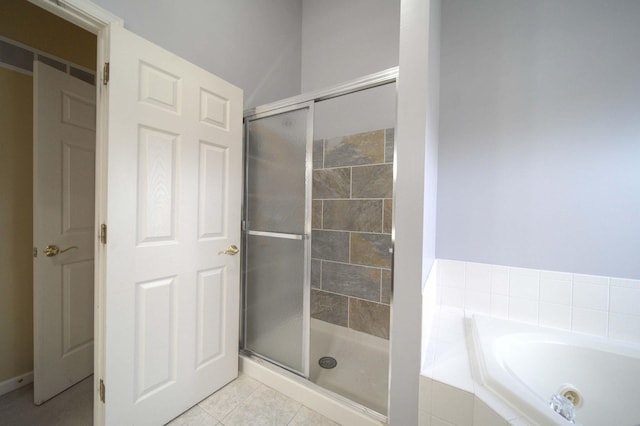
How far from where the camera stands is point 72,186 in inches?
60.0

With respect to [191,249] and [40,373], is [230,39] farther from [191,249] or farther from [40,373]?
[40,373]

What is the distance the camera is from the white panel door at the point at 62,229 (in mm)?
1365

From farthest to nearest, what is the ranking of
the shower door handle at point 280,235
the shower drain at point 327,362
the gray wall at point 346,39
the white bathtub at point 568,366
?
the gray wall at point 346,39 → the shower drain at point 327,362 → the shower door handle at point 280,235 → the white bathtub at point 568,366

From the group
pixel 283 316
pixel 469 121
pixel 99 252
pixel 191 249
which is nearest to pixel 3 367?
pixel 99 252

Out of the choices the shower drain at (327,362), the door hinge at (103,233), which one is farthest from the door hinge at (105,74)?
the shower drain at (327,362)

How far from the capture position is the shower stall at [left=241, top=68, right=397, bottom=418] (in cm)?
151

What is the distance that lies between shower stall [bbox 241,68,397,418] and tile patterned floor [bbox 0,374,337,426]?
0.18 metres

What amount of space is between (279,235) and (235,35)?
164 cm

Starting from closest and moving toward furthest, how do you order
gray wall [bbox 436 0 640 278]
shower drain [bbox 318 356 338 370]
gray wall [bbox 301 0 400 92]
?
gray wall [bbox 436 0 640 278] → shower drain [bbox 318 356 338 370] → gray wall [bbox 301 0 400 92]

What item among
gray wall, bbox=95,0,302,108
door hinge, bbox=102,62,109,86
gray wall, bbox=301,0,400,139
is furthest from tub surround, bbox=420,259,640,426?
gray wall, bbox=95,0,302,108

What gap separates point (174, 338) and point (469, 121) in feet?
7.48

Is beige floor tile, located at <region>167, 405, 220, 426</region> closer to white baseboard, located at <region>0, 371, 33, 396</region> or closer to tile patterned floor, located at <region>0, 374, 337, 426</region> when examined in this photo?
tile patterned floor, located at <region>0, 374, 337, 426</region>

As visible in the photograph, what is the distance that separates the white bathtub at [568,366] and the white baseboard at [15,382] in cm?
265

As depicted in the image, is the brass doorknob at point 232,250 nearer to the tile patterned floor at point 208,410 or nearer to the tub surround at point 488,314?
the tile patterned floor at point 208,410
